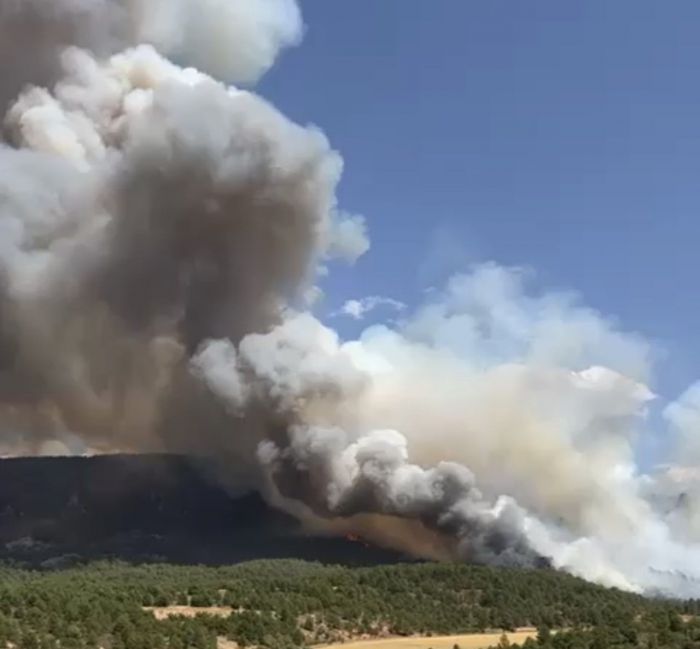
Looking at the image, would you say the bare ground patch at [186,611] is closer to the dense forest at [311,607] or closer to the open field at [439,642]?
the dense forest at [311,607]

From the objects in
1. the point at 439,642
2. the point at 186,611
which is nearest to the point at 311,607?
the point at 186,611

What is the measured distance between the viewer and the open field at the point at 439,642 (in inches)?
3907

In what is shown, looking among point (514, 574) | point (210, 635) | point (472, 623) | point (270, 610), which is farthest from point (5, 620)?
point (514, 574)

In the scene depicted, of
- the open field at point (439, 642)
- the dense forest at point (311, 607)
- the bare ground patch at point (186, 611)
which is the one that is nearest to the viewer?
the dense forest at point (311, 607)

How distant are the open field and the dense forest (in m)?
3.51

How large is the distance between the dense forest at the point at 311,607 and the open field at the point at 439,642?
11.5 ft

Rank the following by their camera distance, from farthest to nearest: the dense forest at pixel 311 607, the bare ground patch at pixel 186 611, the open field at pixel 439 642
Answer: the bare ground patch at pixel 186 611
the open field at pixel 439 642
the dense forest at pixel 311 607

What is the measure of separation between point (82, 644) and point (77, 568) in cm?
10551

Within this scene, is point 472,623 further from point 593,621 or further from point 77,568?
point 77,568

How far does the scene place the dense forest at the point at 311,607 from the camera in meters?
80.4

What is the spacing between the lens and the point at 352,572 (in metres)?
145

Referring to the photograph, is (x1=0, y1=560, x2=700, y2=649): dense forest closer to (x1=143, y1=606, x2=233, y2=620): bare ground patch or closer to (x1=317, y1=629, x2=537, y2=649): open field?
(x1=143, y1=606, x2=233, y2=620): bare ground patch

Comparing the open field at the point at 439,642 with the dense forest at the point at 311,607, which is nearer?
the dense forest at the point at 311,607

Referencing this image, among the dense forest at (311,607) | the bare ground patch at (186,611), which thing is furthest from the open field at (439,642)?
the bare ground patch at (186,611)
